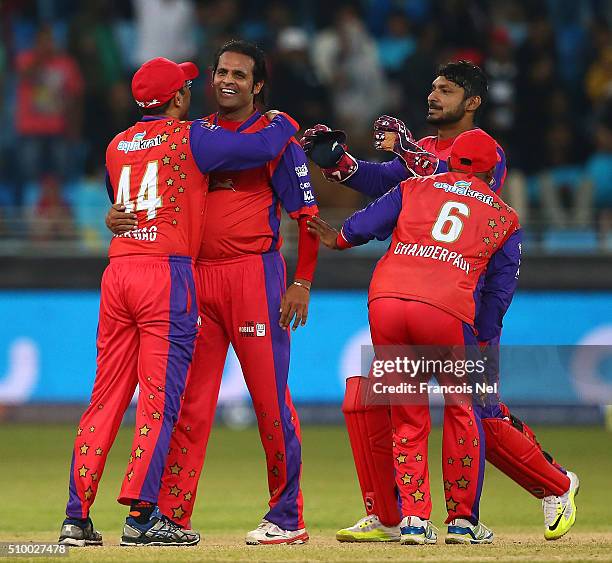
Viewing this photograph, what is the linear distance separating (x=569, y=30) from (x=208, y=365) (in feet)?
35.0

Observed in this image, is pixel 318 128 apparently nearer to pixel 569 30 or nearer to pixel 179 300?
pixel 179 300

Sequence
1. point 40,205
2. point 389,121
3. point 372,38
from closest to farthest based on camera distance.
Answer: point 389,121 → point 40,205 → point 372,38

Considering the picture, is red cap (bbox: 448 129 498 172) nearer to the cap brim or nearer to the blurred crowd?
the cap brim

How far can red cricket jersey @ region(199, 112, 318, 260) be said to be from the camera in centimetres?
710

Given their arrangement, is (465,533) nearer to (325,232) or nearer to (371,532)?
(371,532)

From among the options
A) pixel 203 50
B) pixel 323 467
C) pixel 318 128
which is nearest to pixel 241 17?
pixel 203 50

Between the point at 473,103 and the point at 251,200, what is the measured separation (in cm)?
136

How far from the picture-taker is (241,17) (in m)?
16.5

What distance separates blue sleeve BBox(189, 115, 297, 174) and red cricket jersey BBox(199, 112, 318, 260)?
232mm

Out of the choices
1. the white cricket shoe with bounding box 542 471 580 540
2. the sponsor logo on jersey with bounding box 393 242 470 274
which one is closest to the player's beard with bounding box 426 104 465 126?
the sponsor logo on jersey with bounding box 393 242 470 274

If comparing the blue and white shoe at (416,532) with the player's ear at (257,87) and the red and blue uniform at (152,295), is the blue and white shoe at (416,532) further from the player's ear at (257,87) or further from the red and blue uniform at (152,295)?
the player's ear at (257,87)

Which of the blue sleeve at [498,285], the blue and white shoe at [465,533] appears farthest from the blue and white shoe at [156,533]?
the blue sleeve at [498,285]

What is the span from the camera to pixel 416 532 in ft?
21.7

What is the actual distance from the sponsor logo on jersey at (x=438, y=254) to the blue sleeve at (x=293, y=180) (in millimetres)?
609
